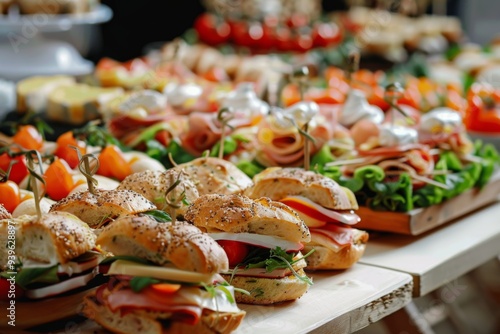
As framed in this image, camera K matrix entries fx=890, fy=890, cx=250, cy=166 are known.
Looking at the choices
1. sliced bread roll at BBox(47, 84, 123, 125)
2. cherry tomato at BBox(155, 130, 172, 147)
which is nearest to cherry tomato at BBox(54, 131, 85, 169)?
cherry tomato at BBox(155, 130, 172, 147)

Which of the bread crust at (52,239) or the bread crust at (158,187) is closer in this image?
the bread crust at (52,239)

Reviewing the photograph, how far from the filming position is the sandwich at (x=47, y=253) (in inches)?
79.7

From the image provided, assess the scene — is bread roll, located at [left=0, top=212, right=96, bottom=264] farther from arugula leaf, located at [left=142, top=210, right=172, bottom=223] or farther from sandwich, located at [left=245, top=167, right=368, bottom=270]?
sandwich, located at [left=245, top=167, right=368, bottom=270]

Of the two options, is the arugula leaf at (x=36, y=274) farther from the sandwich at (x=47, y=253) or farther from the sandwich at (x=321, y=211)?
the sandwich at (x=321, y=211)

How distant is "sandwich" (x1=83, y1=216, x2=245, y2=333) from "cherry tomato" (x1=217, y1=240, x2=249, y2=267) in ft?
0.81

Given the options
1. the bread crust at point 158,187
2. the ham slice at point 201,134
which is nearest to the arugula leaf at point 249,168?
the ham slice at point 201,134

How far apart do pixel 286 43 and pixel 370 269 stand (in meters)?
3.85

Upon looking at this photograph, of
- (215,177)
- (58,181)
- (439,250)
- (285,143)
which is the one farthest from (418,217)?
(58,181)

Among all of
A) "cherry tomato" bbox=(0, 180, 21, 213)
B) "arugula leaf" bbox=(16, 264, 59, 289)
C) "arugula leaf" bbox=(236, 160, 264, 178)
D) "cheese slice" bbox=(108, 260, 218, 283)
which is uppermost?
"cheese slice" bbox=(108, 260, 218, 283)

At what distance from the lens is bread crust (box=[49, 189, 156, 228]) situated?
2.27 metres

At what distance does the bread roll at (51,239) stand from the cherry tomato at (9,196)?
51cm

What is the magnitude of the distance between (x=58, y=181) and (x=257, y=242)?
0.79 meters

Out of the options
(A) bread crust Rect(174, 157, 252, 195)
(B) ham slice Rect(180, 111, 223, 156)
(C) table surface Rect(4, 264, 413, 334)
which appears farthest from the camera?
(B) ham slice Rect(180, 111, 223, 156)

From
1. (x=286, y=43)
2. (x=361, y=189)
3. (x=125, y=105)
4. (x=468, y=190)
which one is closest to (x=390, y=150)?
(x=361, y=189)
